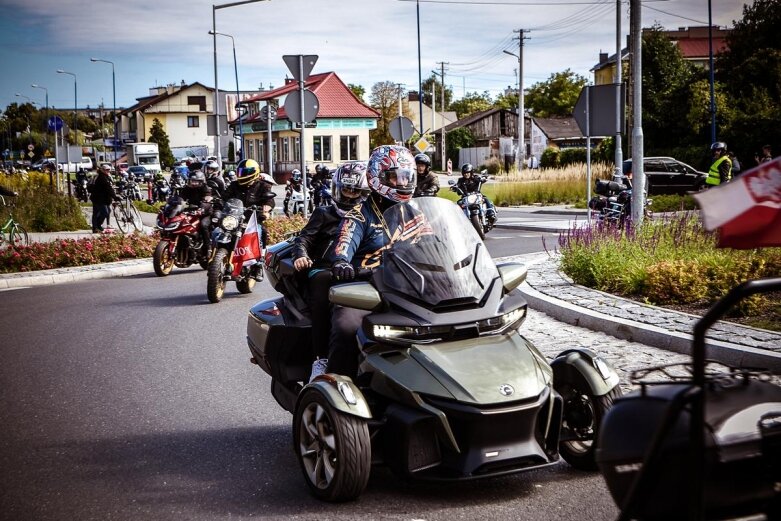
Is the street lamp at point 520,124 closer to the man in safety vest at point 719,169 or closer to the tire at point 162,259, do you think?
the man in safety vest at point 719,169

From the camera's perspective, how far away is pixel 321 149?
260ft

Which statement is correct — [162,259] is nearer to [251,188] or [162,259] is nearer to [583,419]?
[251,188]

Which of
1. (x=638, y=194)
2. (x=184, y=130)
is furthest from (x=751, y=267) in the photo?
(x=184, y=130)

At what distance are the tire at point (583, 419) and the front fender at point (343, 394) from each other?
1.09m

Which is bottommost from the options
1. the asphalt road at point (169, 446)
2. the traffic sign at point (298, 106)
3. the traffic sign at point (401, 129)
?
the asphalt road at point (169, 446)

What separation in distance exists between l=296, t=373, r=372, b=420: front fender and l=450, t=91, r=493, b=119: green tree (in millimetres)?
144431

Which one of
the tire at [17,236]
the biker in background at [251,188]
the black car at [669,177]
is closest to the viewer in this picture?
the biker in background at [251,188]

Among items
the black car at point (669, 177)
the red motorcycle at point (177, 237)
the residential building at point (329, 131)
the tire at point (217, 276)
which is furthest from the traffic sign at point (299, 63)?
the residential building at point (329, 131)

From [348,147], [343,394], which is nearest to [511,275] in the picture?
[343,394]

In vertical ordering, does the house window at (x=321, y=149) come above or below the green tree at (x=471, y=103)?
below

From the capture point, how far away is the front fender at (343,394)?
4.37 meters

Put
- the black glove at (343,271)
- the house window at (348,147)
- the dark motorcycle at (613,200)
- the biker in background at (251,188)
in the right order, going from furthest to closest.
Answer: the house window at (348,147) → the dark motorcycle at (613,200) → the biker in background at (251,188) → the black glove at (343,271)

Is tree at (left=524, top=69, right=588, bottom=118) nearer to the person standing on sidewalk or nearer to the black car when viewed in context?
the black car

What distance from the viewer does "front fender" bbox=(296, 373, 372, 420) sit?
4.37 m
